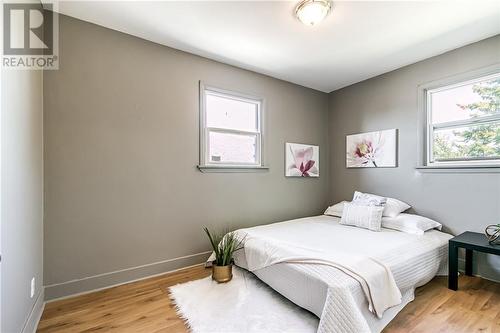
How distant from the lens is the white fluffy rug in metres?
1.63

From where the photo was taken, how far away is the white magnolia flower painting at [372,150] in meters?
3.22

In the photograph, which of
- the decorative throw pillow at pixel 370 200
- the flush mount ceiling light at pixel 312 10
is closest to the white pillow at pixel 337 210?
the decorative throw pillow at pixel 370 200

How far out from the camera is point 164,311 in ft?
6.05

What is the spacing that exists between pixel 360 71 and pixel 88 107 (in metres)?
3.41

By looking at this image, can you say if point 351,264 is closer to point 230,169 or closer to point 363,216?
point 363,216

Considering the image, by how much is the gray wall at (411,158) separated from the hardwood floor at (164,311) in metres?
0.74

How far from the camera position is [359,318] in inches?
56.1

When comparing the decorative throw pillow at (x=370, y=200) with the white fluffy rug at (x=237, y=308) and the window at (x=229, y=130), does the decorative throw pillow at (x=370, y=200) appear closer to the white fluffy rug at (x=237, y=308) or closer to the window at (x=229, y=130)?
the window at (x=229, y=130)

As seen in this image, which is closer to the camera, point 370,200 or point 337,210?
point 370,200

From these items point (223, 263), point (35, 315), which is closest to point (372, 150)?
point (223, 263)

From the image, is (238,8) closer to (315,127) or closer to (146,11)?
(146,11)

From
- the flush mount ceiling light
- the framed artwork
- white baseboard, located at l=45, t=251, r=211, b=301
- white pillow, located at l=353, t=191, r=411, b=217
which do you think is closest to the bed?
white pillow, located at l=353, t=191, r=411, b=217

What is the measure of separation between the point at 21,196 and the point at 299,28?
2.67 meters

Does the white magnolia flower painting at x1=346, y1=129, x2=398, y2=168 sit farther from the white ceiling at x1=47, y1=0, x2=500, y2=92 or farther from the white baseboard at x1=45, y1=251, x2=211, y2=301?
the white baseboard at x1=45, y1=251, x2=211, y2=301
